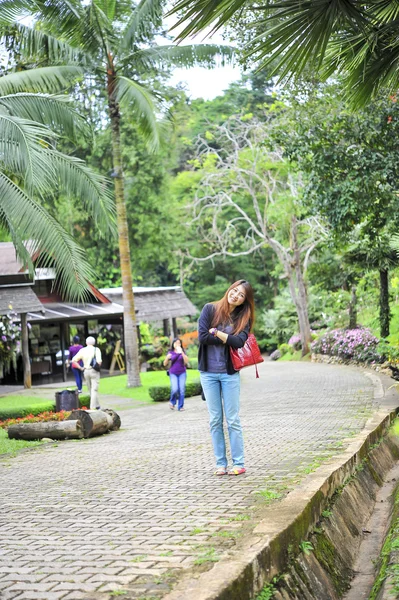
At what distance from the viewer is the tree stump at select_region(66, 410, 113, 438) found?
13789 mm

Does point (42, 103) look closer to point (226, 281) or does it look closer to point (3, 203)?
point (3, 203)

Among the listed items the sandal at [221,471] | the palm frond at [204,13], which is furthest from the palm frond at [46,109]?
the palm frond at [204,13]

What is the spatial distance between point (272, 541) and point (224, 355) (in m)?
2.94

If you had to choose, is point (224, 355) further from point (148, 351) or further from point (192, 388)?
point (148, 351)

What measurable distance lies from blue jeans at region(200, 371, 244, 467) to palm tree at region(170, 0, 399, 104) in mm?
3047

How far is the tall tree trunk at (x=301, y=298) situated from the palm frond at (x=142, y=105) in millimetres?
15681

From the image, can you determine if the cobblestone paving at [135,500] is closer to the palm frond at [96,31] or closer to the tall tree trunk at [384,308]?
the palm frond at [96,31]

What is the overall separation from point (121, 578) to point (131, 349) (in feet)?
70.7

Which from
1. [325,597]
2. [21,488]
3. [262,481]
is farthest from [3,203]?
[325,597]

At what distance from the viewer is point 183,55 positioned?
23.1 m

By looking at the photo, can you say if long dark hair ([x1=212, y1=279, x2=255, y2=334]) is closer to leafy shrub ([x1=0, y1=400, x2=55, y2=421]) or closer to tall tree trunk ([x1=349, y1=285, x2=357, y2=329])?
leafy shrub ([x1=0, y1=400, x2=55, y2=421])

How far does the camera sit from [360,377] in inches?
984

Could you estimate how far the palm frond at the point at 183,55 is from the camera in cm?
2292

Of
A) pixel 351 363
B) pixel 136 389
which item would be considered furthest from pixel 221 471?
pixel 351 363
